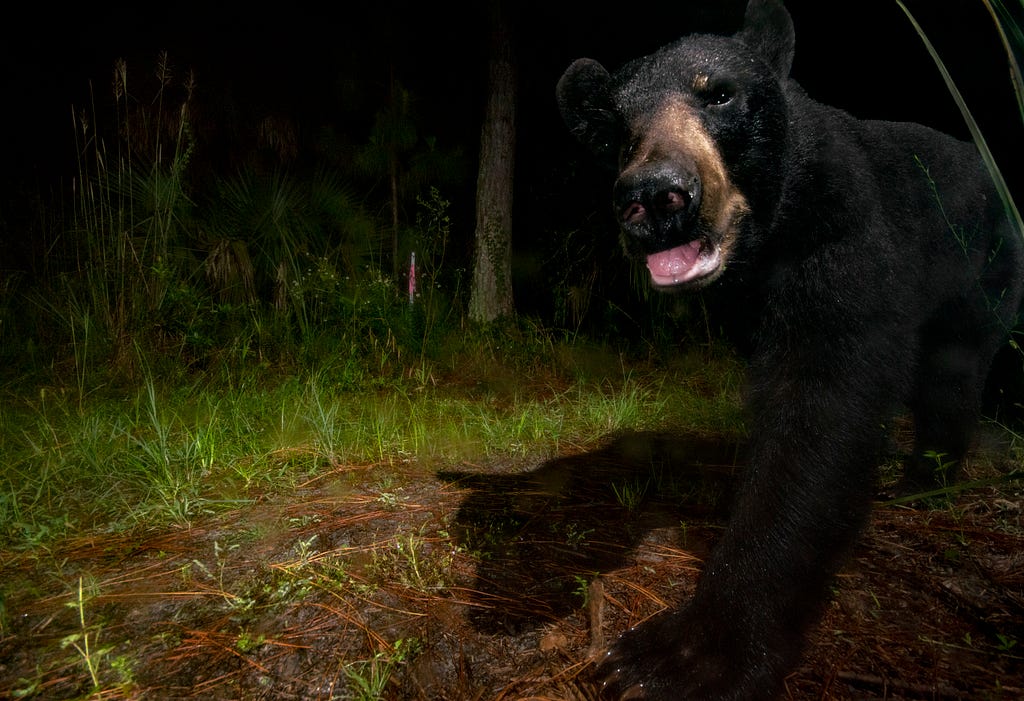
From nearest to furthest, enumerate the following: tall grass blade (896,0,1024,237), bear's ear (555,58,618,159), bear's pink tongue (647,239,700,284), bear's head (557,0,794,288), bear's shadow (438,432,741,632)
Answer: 1. tall grass blade (896,0,1024,237)
2. bear's shadow (438,432,741,632)
3. bear's head (557,0,794,288)
4. bear's pink tongue (647,239,700,284)
5. bear's ear (555,58,618,159)

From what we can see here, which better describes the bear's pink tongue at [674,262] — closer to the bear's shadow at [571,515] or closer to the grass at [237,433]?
the bear's shadow at [571,515]

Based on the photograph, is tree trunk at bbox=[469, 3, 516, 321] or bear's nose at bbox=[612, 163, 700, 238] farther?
tree trunk at bbox=[469, 3, 516, 321]

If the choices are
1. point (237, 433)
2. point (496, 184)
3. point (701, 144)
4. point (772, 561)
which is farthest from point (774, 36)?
point (496, 184)

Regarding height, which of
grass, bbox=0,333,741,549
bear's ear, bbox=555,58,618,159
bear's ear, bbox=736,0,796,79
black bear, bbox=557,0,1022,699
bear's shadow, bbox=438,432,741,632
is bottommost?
bear's shadow, bbox=438,432,741,632

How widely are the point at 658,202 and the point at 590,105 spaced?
93 cm

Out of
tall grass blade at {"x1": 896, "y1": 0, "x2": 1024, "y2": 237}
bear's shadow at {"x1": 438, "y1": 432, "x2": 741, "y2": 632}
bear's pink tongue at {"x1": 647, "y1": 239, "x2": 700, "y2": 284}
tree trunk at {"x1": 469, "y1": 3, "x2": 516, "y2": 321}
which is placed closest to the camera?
tall grass blade at {"x1": 896, "y1": 0, "x2": 1024, "y2": 237}

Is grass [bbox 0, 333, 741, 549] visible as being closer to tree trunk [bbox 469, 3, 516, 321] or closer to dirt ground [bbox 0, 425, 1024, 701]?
dirt ground [bbox 0, 425, 1024, 701]

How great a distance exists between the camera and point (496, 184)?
6.34 meters

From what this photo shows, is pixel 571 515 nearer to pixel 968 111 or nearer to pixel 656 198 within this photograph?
pixel 656 198

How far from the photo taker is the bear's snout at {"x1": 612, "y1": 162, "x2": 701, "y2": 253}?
190cm

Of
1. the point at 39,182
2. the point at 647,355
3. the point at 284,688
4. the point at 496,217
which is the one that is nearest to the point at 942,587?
the point at 284,688

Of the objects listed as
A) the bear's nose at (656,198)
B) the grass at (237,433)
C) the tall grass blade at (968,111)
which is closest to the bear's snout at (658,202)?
the bear's nose at (656,198)

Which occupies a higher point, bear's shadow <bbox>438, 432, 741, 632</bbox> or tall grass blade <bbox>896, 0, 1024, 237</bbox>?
tall grass blade <bbox>896, 0, 1024, 237</bbox>

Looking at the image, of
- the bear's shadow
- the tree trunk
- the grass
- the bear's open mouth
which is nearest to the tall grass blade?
the bear's open mouth
